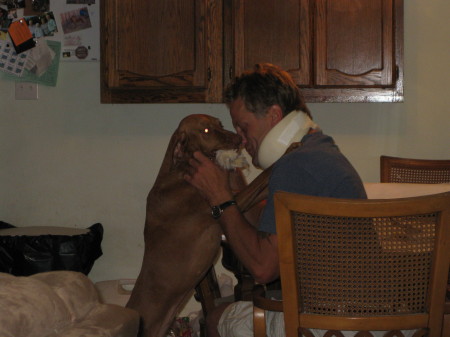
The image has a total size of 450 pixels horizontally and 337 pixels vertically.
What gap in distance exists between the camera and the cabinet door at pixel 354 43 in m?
3.03

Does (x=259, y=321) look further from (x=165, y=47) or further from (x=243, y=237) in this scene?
(x=165, y=47)

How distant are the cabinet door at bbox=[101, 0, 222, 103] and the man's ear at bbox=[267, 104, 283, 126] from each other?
1.16 metres

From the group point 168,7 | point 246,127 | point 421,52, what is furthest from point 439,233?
point 421,52

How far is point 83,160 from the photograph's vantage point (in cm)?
356

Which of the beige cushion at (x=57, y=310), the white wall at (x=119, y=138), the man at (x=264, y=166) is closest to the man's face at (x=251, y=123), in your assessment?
the man at (x=264, y=166)

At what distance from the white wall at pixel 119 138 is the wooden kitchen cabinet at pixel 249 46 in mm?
389

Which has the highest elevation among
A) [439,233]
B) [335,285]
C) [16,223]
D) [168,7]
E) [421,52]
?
[168,7]

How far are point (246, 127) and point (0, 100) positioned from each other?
210 centimetres

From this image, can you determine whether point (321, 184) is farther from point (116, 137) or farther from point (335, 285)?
point (116, 137)

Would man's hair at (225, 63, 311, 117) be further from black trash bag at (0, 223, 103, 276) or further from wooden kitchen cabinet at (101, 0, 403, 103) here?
black trash bag at (0, 223, 103, 276)

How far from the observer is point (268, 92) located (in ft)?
6.39

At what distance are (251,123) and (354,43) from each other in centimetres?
128

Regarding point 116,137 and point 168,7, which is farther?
point 116,137

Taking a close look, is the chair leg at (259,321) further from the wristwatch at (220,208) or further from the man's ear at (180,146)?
the man's ear at (180,146)
